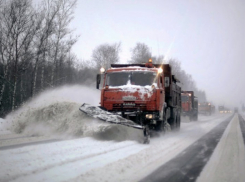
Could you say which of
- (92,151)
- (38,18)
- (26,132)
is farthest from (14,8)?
(92,151)

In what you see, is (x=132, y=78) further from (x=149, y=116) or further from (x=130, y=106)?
(x=149, y=116)

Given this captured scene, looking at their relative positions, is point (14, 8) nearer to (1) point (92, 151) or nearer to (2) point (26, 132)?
(2) point (26, 132)

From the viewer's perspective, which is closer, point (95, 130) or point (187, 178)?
point (187, 178)

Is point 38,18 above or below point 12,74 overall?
above

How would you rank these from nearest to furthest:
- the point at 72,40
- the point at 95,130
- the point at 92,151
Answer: the point at 92,151 → the point at 95,130 → the point at 72,40

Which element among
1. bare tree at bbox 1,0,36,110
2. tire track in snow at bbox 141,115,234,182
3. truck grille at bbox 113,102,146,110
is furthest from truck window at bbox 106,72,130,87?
bare tree at bbox 1,0,36,110

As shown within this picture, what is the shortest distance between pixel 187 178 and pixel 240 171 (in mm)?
1317

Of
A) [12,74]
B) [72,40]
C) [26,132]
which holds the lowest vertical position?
[26,132]

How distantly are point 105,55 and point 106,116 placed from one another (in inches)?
1822

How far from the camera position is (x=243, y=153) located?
7.22 metres

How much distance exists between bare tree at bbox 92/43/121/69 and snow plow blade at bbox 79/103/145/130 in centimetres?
4264

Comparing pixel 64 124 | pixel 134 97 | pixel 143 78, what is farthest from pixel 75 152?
pixel 143 78

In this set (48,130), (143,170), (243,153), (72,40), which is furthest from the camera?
(72,40)

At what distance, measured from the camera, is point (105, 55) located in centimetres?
5425
